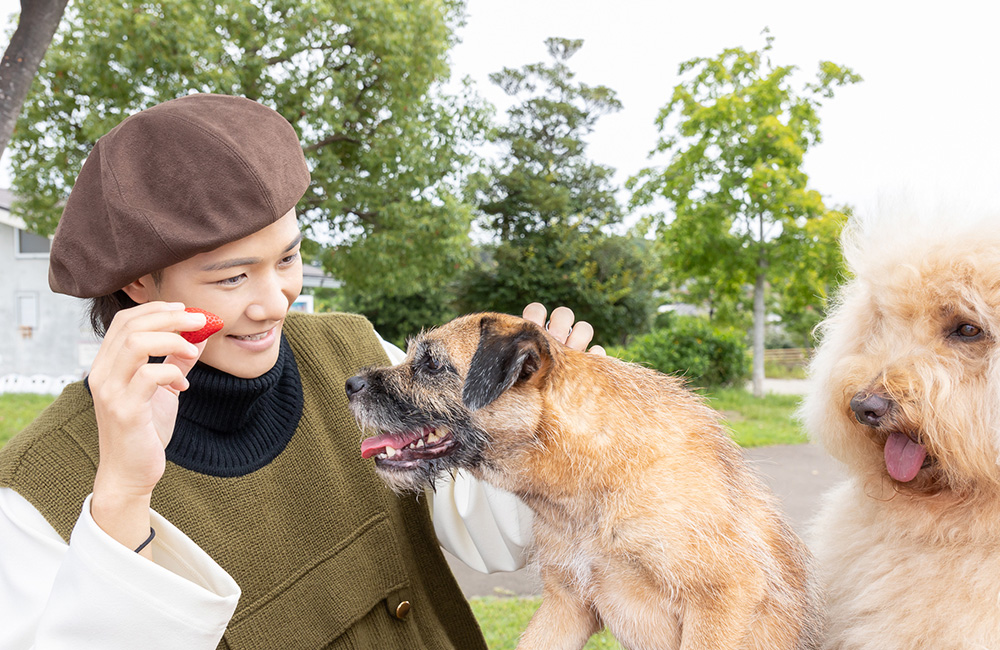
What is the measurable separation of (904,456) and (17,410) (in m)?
20.4

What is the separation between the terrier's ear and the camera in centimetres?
196

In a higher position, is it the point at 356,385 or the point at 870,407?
the point at 870,407

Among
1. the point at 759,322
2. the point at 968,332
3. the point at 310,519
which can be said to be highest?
the point at 968,332

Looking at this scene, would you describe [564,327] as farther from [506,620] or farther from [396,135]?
[396,135]

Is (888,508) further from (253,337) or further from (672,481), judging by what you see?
(253,337)

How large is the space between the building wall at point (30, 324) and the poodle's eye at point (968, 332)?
2874 cm

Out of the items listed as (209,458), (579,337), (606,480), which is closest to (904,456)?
(606,480)

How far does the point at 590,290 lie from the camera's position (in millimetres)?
30594

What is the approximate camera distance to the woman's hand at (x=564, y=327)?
2.32m

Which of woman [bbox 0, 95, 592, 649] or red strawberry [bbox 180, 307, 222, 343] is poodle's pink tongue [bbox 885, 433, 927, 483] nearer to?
woman [bbox 0, 95, 592, 649]

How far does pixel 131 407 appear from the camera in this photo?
4.68 ft

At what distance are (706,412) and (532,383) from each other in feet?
1.97

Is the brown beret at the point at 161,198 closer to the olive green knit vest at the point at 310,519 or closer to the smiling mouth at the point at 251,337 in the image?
the smiling mouth at the point at 251,337

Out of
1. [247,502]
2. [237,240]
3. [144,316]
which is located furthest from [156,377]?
[247,502]
